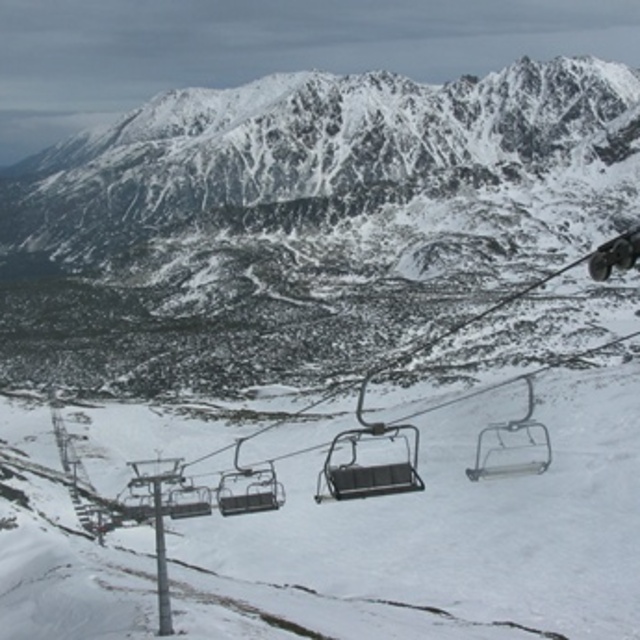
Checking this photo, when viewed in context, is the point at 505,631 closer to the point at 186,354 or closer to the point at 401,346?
the point at 401,346

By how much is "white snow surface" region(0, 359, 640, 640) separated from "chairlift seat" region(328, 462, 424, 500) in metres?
8.31

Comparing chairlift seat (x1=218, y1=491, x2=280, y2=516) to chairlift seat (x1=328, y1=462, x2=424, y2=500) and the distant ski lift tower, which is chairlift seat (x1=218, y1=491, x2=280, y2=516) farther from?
chairlift seat (x1=328, y1=462, x2=424, y2=500)

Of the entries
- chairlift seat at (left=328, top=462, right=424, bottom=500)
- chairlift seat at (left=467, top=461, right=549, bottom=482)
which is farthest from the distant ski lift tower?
chairlift seat at (left=467, top=461, right=549, bottom=482)

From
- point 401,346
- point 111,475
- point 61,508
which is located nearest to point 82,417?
point 111,475

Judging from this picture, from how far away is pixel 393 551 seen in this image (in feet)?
173

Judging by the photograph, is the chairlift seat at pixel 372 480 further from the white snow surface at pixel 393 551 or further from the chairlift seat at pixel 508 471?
the white snow surface at pixel 393 551

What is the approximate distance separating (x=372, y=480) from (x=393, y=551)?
36922 mm

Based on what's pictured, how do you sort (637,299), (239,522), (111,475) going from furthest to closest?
(637,299) < (111,475) < (239,522)

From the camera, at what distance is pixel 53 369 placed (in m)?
169

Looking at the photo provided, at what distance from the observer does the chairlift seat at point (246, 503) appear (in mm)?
28141

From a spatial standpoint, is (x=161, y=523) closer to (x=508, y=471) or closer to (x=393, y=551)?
(x=508, y=471)

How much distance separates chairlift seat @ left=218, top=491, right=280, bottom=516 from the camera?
28.1m

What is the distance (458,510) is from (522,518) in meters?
4.53

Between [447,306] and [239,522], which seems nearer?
[239,522]
